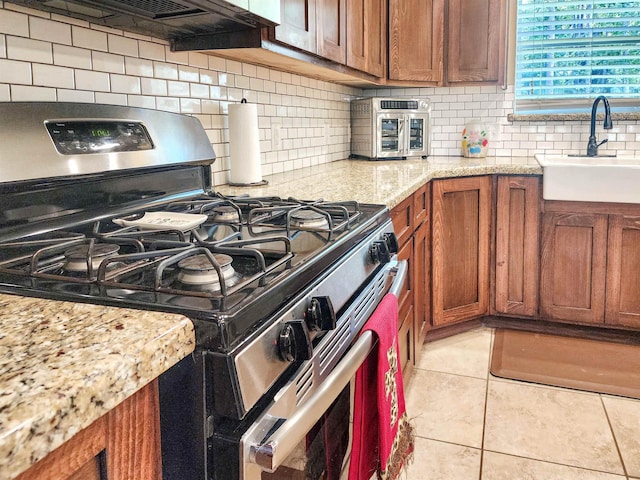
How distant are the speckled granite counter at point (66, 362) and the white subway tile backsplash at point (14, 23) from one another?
2.35 ft

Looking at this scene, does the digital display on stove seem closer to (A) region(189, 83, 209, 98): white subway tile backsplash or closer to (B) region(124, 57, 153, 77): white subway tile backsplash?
(B) region(124, 57, 153, 77): white subway tile backsplash

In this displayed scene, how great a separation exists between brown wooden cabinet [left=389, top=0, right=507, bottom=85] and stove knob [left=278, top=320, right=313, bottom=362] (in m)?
2.46

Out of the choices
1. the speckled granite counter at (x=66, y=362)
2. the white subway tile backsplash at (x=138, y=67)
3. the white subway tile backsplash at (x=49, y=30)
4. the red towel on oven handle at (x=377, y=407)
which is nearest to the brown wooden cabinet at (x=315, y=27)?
the white subway tile backsplash at (x=138, y=67)

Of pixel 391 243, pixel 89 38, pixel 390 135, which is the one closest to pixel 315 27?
pixel 89 38

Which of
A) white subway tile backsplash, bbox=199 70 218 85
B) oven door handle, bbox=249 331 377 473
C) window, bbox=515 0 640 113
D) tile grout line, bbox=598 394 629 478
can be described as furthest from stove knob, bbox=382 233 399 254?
window, bbox=515 0 640 113

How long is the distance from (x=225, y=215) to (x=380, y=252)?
37 centimetres

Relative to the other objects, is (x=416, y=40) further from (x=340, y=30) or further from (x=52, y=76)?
(x=52, y=76)

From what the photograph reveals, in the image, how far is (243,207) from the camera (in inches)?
56.3

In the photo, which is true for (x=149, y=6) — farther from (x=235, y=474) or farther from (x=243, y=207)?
(x=235, y=474)

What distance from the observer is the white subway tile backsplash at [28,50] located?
1150 mm

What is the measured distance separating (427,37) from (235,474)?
9.30 feet

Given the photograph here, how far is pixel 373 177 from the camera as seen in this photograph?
7.35 feet

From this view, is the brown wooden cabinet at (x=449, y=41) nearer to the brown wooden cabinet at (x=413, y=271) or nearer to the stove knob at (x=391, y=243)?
the brown wooden cabinet at (x=413, y=271)

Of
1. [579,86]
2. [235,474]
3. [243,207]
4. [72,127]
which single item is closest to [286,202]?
[243,207]
